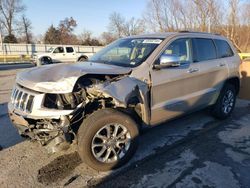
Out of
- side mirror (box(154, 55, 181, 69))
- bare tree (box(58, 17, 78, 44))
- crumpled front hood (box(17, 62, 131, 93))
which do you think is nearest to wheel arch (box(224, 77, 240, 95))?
side mirror (box(154, 55, 181, 69))

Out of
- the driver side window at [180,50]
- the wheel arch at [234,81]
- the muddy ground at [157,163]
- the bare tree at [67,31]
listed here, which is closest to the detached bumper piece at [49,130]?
the muddy ground at [157,163]

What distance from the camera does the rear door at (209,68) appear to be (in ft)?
16.4

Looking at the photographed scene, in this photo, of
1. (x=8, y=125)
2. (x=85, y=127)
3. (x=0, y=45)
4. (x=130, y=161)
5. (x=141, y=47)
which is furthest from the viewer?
(x=0, y=45)

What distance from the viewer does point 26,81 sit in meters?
3.65

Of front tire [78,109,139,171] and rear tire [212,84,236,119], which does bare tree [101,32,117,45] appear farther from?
front tire [78,109,139,171]

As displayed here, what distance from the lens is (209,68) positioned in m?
5.12

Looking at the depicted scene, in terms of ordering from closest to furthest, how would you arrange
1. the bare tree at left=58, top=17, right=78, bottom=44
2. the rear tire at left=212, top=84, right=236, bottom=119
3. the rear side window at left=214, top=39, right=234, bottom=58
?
1. the rear side window at left=214, top=39, right=234, bottom=58
2. the rear tire at left=212, top=84, right=236, bottom=119
3. the bare tree at left=58, top=17, right=78, bottom=44

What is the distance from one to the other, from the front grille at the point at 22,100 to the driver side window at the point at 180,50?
6.95ft

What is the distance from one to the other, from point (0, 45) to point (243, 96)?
120ft

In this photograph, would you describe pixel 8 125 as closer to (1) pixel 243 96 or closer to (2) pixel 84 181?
(2) pixel 84 181

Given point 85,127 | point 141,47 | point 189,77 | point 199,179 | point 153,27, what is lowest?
point 199,179

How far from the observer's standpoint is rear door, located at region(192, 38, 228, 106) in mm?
4984

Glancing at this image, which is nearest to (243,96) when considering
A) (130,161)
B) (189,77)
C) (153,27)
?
(189,77)

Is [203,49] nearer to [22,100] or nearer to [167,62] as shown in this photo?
[167,62]
